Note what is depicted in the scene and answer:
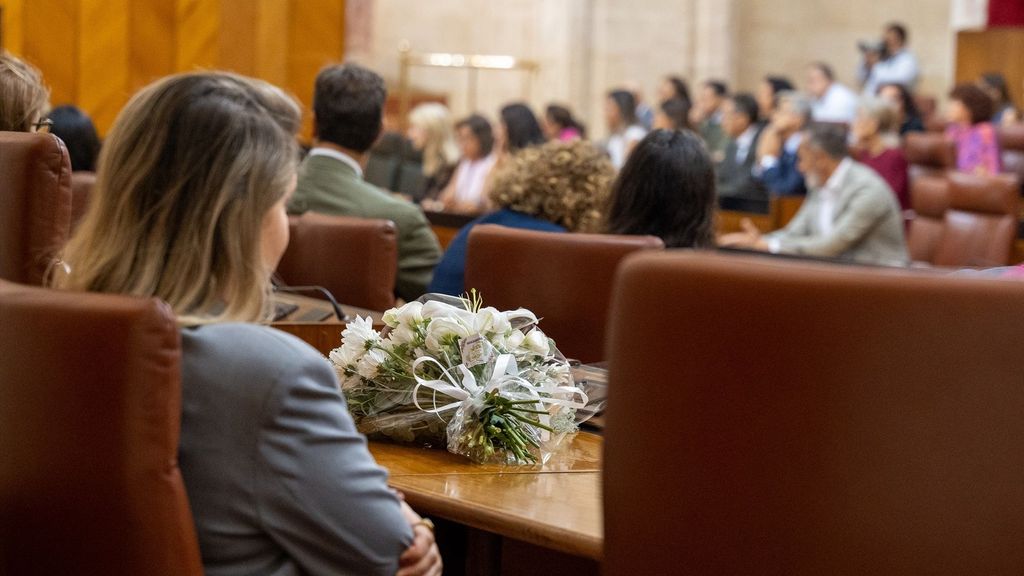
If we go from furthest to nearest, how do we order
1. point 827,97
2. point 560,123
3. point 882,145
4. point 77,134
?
point 827,97 → point 560,123 → point 882,145 → point 77,134

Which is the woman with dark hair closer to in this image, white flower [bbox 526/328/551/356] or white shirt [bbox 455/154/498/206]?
white shirt [bbox 455/154/498/206]

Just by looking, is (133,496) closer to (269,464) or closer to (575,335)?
(269,464)

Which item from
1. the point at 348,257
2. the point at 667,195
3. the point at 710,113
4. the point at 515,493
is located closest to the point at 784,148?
the point at 710,113

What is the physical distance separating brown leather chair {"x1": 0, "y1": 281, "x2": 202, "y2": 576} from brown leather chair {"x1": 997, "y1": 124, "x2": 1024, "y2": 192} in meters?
8.66

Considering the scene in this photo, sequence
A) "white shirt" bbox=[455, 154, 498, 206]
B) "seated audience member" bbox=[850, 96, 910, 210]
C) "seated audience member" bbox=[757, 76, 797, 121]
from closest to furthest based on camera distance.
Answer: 1. "seated audience member" bbox=[850, 96, 910, 210]
2. "white shirt" bbox=[455, 154, 498, 206]
3. "seated audience member" bbox=[757, 76, 797, 121]

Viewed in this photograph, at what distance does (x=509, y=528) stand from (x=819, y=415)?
45cm

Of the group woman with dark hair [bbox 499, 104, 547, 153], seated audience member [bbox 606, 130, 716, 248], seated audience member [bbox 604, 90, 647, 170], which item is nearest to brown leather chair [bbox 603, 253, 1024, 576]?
seated audience member [bbox 606, 130, 716, 248]

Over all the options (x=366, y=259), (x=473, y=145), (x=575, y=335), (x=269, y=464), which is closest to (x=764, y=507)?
(x=269, y=464)

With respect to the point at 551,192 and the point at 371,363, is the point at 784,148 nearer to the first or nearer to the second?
the point at 551,192

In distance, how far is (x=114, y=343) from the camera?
136 cm

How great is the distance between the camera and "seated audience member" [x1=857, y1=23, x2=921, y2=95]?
508 inches

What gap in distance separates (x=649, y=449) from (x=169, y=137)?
615mm

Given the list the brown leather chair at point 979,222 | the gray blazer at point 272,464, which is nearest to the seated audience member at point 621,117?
the brown leather chair at point 979,222

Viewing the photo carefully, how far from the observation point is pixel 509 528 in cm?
168
